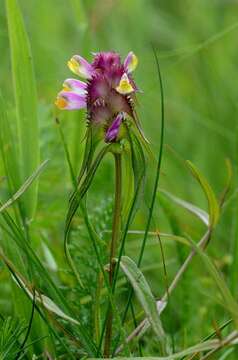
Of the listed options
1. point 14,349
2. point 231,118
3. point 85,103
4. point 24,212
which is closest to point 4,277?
point 24,212

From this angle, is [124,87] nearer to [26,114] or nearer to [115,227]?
[115,227]

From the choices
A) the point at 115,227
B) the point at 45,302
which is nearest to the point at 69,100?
the point at 115,227

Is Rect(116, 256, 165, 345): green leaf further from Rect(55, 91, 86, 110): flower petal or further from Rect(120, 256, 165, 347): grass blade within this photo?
Rect(55, 91, 86, 110): flower petal

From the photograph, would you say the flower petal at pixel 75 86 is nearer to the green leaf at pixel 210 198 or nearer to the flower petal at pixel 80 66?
the flower petal at pixel 80 66

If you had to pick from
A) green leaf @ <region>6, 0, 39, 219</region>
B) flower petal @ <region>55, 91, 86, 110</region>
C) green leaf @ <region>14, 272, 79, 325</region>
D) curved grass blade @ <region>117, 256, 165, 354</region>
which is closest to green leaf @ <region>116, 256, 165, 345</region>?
curved grass blade @ <region>117, 256, 165, 354</region>

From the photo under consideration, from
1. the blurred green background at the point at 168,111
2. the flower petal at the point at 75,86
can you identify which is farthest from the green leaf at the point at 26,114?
the flower petal at the point at 75,86
